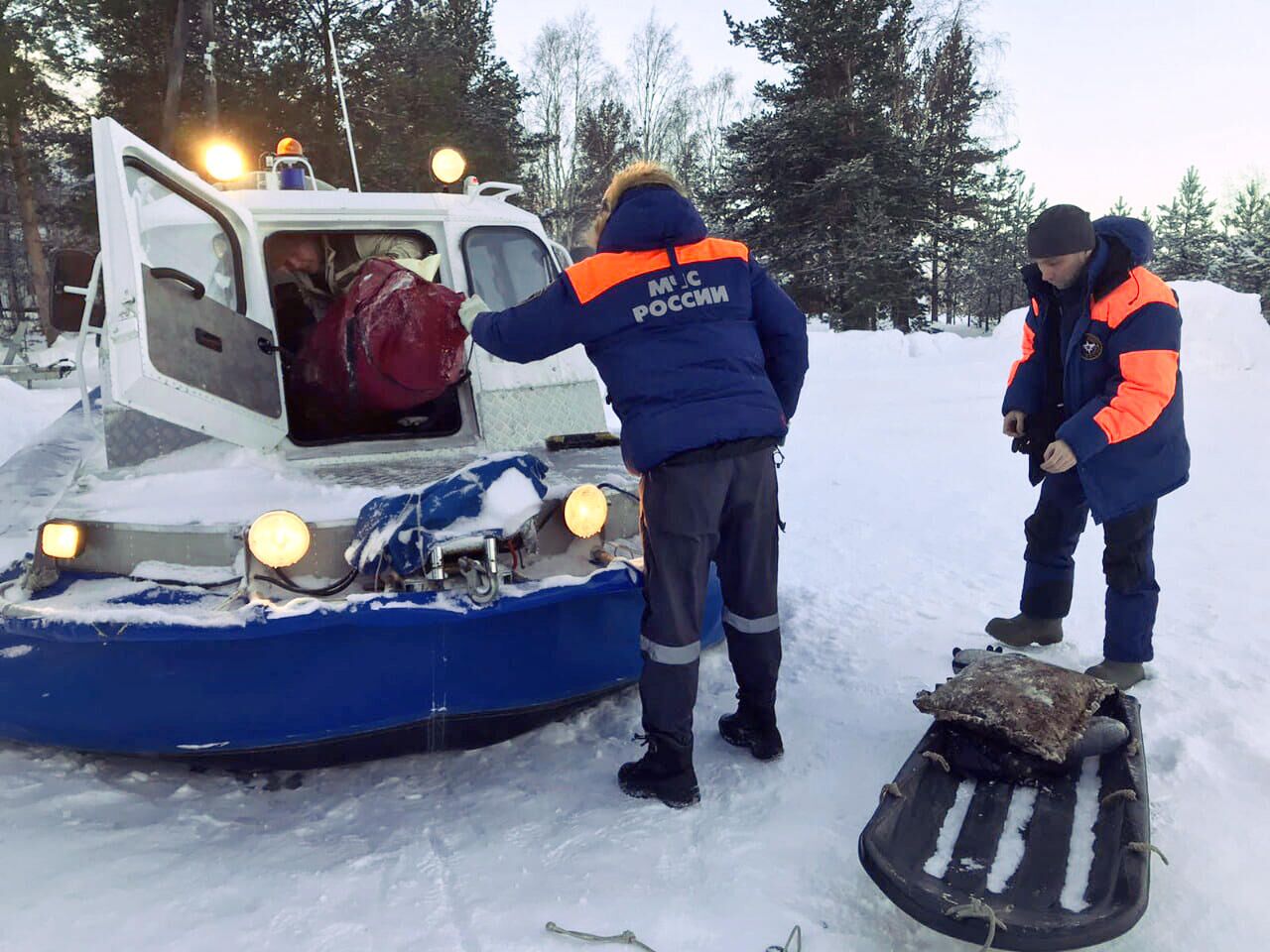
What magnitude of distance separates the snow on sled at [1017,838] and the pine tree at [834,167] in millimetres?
18949

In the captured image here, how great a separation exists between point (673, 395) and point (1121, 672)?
201cm

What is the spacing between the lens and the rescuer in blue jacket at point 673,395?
8.60ft

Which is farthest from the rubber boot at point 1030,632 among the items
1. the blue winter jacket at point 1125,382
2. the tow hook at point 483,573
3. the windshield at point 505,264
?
the windshield at point 505,264

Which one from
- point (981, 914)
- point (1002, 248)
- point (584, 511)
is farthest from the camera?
point (1002, 248)

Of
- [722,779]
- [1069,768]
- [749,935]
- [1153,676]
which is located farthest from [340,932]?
[1153,676]

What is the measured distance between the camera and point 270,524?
257 centimetres

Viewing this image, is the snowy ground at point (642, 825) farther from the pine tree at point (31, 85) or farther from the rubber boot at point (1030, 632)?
the pine tree at point (31, 85)

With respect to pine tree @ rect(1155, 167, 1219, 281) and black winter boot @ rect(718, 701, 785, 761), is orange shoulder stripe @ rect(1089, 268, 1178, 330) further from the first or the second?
pine tree @ rect(1155, 167, 1219, 281)

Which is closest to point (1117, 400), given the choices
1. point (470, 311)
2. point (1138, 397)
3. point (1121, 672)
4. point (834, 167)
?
point (1138, 397)

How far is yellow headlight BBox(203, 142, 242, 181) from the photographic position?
409 centimetres

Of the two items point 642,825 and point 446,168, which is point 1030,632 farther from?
point 446,168

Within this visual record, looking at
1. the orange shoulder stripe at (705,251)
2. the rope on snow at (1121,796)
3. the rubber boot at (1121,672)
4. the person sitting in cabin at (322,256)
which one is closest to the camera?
the rope on snow at (1121,796)

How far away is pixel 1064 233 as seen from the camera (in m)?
3.18

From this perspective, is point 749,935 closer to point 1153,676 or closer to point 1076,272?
point 1153,676
